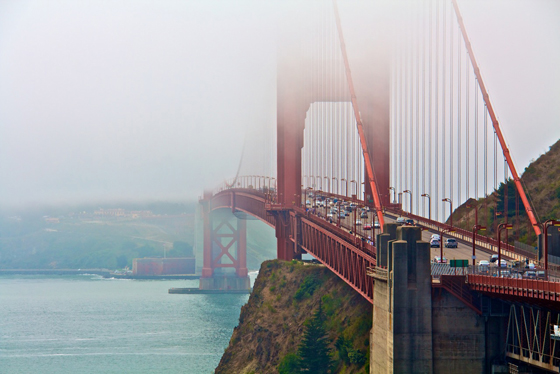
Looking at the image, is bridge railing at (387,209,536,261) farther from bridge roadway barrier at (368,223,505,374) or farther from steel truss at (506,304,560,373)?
steel truss at (506,304,560,373)

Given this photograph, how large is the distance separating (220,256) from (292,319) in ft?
288

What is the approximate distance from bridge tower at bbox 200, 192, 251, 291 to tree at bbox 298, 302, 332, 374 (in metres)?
86.1

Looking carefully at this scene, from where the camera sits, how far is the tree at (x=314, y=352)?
131 feet

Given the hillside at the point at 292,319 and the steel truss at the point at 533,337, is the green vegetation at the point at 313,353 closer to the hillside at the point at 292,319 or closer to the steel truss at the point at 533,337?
the hillside at the point at 292,319

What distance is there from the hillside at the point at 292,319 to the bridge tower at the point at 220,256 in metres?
72.9

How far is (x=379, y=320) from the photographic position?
30.3 m

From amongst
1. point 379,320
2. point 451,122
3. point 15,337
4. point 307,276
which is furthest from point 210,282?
point 379,320

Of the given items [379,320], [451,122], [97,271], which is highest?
[451,122]

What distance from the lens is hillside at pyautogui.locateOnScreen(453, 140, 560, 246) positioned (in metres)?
52.5

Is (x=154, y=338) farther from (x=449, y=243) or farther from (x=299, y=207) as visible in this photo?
(x=449, y=243)

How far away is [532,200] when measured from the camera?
54.1 meters

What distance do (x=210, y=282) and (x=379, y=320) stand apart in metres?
103

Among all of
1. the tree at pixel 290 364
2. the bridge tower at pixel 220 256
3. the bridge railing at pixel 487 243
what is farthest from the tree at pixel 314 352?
the bridge tower at pixel 220 256

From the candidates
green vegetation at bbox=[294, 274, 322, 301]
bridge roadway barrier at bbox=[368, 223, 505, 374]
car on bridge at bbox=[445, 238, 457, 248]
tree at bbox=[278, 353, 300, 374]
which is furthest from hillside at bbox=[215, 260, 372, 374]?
bridge roadway barrier at bbox=[368, 223, 505, 374]
